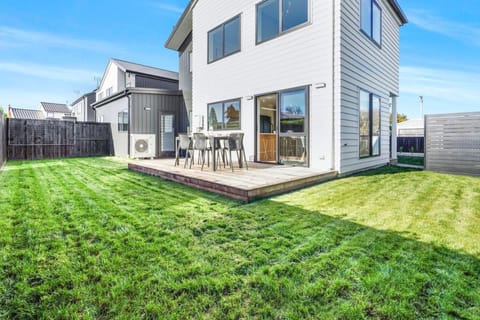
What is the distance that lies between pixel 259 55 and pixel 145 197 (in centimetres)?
520

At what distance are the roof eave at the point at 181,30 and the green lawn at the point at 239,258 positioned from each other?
9056mm

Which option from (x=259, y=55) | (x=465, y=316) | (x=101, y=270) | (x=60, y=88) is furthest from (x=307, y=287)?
(x=60, y=88)

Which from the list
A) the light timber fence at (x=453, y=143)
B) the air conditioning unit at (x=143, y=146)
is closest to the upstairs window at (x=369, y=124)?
the light timber fence at (x=453, y=143)

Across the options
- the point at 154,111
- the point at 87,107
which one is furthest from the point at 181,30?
the point at 87,107

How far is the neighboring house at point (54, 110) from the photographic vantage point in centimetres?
3291

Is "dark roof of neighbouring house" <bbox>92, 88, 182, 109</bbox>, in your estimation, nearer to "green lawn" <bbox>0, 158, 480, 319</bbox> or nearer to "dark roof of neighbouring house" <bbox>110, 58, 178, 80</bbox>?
"dark roof of neighbouring house" <bbox>110, 58, 178, 80</bbox>

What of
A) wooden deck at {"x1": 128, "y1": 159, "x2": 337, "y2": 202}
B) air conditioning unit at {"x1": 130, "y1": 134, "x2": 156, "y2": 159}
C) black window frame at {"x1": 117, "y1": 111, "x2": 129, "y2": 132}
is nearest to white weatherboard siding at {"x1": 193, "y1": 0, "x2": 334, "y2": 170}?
wooden deck at {"x1": 128, "y1": 159, "x2": 337, "y2": 202}

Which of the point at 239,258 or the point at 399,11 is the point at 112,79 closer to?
the point at 399,11

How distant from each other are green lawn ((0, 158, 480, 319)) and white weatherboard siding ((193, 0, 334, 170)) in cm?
262

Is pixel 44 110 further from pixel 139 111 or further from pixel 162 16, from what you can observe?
pixel 139 111

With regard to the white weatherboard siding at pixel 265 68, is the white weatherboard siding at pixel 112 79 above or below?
above

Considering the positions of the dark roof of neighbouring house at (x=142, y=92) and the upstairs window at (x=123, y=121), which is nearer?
the dark roof of neighbouring house at (x=142, y=92)

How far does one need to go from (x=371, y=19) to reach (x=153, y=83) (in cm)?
1243

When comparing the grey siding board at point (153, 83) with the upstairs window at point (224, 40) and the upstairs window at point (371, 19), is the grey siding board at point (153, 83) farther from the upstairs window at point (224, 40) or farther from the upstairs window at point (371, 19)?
the upstairs window at point (371, 19)
